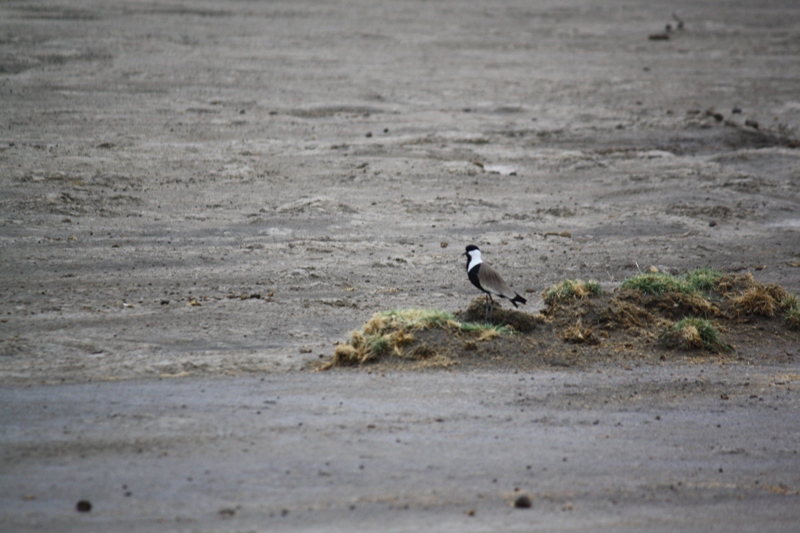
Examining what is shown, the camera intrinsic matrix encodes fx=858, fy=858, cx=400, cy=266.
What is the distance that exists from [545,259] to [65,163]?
7.71 m

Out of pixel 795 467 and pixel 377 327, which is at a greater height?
pixel 377 327

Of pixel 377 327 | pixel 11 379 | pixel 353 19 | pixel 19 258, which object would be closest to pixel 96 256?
pixel 19 258


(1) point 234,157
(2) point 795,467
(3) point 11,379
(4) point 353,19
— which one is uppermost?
(4) point 353,19

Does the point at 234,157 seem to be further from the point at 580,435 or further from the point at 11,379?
the point at 580,435

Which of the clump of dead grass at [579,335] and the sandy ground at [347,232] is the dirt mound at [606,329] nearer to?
the clump of dead grass at [579,335]

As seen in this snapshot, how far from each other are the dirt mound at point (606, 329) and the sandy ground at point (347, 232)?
34 cm

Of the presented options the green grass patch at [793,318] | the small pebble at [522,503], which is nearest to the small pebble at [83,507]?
the small pebble at [522,503]

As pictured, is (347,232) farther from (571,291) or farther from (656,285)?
(656,285)

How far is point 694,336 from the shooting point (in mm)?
8859

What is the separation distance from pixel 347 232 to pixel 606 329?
4400mm

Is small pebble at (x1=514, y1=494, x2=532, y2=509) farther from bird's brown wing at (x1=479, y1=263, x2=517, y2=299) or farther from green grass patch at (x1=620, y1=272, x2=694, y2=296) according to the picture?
green grass patch at (x1=620, y1=272, x2=694, y2=296)

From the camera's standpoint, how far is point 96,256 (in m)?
10.7

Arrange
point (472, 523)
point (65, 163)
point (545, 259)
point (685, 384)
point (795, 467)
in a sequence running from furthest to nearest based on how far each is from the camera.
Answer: point (65, 163)
point (545, 259)
point (685, 384)
point (795, 467)
point (472, 523)

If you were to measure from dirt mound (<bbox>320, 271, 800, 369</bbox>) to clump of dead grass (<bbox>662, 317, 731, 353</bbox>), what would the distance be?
1 centimetres
